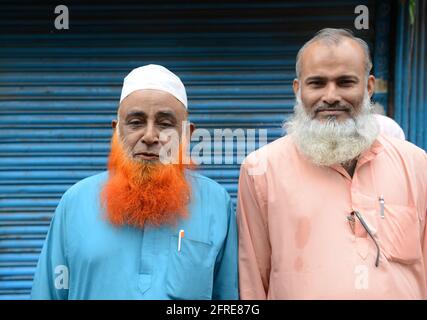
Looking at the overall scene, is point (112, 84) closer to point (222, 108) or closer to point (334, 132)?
point (222, 108)

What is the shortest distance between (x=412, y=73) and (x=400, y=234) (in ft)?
7.77

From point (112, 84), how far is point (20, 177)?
1.12m

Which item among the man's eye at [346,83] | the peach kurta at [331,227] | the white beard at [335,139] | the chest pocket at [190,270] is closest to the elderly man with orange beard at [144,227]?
the chest pocket at [190,270]

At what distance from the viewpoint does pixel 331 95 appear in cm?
244

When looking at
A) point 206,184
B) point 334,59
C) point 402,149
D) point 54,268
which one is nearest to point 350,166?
point 402,149

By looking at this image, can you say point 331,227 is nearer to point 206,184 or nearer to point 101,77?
point 206,184

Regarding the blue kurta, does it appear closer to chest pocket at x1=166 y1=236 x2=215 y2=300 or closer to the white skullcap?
chest pocket at x1=166 y1=236 x2=215 y2=300

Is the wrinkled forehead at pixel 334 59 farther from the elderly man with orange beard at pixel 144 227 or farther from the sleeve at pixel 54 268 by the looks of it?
the sleeve at pixel 54 268

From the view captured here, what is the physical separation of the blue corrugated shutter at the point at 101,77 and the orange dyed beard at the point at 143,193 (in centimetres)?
214

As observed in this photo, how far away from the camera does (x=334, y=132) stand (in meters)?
2.49
